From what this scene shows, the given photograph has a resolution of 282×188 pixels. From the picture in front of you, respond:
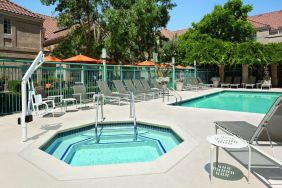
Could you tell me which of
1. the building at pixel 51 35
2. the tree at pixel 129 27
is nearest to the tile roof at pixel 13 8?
the building at pixel 51 35

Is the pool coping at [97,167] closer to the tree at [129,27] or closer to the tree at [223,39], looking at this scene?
the tree at [129,27]

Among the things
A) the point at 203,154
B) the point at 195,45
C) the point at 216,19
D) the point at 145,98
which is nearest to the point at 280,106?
the point at 203,154

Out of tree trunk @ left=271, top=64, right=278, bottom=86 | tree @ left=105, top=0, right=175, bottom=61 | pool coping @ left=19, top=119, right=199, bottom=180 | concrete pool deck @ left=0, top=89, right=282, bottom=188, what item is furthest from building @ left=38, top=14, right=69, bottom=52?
pool coping @ left=19, top=119, right=199, bottom=180

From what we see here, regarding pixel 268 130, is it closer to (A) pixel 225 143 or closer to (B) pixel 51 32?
(A) pixel 225 143

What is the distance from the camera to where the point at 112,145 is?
6.31 metres

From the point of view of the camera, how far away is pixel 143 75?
17312mm

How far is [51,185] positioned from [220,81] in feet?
77.8

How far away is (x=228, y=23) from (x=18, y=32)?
73.6 feet

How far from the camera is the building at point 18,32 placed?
66.8 feet

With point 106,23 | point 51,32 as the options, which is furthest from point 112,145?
point 51,32

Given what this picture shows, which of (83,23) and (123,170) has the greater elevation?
(83,23)

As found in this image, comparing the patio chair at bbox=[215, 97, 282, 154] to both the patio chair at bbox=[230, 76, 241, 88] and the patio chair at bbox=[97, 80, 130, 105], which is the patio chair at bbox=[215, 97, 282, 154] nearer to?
the patio chair at bbox=[97, 80, 130, 105]

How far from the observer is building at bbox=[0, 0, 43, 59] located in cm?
2036

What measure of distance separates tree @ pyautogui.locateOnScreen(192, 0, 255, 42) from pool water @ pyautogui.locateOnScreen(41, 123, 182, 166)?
86.4ft
